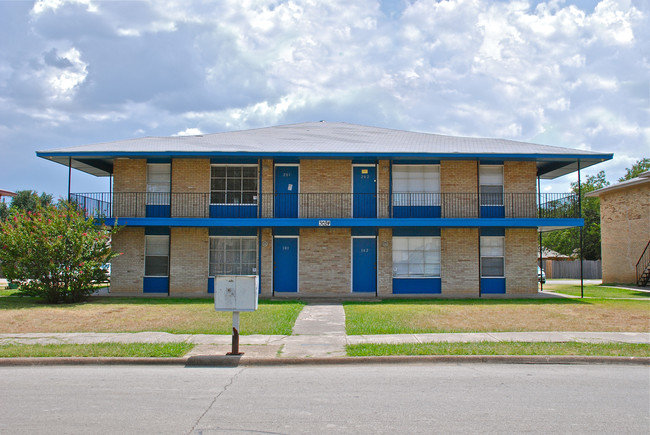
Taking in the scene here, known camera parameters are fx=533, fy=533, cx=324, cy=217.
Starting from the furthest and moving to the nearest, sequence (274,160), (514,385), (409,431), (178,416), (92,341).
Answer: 1. (274,160)
2. (92,341)
3. (514,385)
4. (178,416)
5. (409,431)

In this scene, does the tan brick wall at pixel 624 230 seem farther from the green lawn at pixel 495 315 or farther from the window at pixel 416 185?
the window at pixel 416 185

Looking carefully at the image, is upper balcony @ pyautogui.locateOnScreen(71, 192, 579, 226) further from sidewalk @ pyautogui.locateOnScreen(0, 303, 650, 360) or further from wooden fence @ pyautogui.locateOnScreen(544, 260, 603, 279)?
wooden fence @ pyautogui.locateOnScreen(544, 260, 603, 279)

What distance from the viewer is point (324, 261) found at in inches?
801

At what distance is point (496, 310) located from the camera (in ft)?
52.4

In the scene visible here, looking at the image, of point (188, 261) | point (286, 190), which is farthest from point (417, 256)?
point (188, 261)

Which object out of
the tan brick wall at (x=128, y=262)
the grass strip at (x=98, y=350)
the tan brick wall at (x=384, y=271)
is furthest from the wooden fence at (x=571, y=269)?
the grass strip at (x=98, y=350)

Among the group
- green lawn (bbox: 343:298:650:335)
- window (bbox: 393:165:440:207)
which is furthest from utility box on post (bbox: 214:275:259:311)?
window (bbox: 393:165:440:207)

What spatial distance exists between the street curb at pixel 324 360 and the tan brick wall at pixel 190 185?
11947mm

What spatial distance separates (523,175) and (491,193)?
148 cm

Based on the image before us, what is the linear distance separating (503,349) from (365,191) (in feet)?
37.9

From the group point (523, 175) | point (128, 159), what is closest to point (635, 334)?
→ point (523, 175)

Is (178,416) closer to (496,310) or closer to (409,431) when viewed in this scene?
(409,431)

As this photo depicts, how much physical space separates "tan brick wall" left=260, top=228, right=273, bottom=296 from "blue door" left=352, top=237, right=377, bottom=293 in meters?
3.17

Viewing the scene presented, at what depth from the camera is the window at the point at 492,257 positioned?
20859mm
